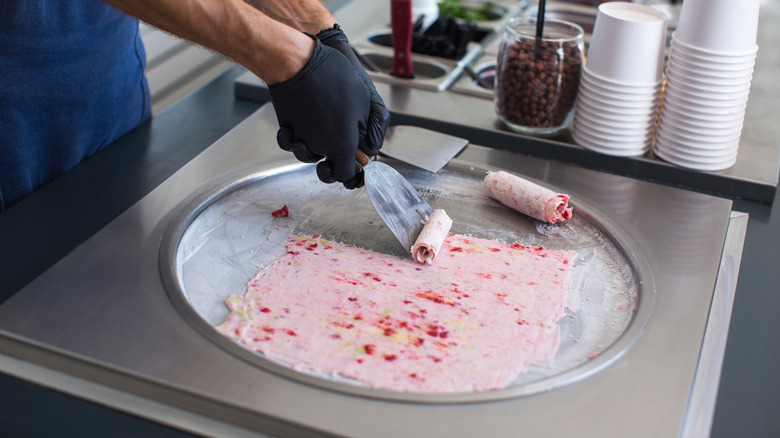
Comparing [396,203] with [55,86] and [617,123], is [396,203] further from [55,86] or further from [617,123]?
[55,86]

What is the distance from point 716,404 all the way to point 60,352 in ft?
2.56

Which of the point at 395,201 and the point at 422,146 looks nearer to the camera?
the point at 395,201

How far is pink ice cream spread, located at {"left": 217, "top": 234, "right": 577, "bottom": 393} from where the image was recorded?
0.82 metres

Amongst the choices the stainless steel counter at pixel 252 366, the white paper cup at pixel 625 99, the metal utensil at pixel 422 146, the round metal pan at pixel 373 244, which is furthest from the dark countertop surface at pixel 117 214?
the metal utensil at pixel 422 146

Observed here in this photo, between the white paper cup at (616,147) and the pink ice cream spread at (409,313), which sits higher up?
the white paper cup at (616,147)

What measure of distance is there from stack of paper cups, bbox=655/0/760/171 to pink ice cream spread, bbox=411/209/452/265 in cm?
51

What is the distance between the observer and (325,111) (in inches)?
39.4

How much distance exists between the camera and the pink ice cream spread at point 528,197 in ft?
3.69

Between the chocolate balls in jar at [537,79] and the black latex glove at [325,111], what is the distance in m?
0.40

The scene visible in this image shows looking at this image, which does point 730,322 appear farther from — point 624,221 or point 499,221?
point 499,221

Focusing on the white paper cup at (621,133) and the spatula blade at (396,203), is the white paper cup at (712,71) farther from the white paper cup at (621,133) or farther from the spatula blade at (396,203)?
the spatula blade at (396,203)

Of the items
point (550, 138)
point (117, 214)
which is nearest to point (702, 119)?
Answer: point (550, 138)

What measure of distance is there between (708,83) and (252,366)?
3.00ft

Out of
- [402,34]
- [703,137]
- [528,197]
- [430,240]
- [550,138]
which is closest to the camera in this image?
[430,240]
